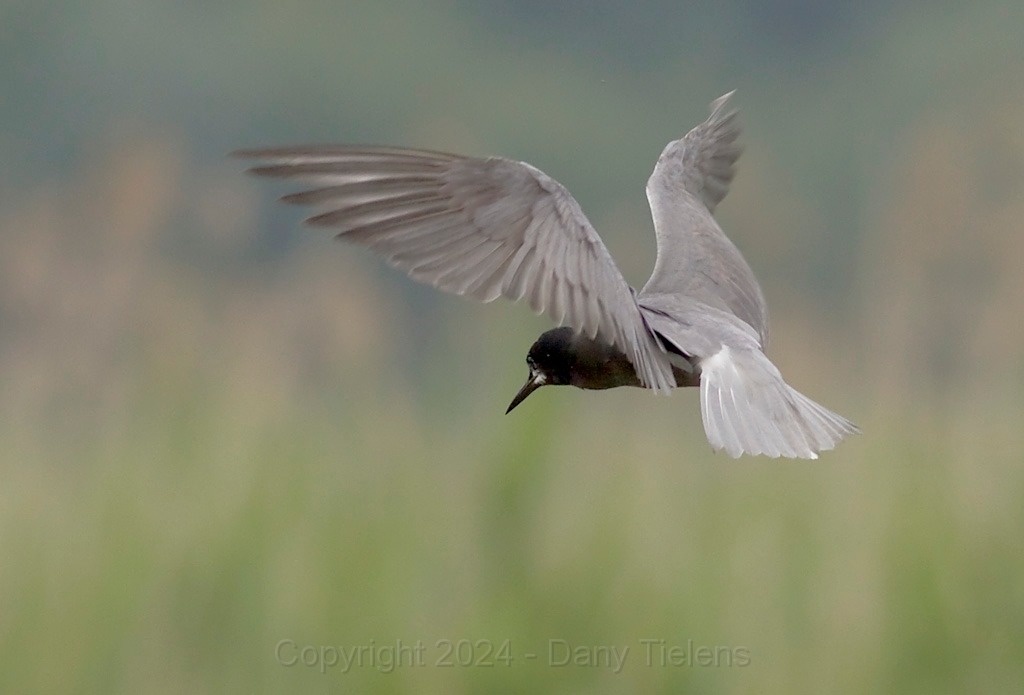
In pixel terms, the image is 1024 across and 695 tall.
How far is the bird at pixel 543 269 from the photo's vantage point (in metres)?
1.73

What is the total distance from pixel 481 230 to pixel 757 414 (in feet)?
1.53

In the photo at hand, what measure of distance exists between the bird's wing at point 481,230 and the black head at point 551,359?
6.1 inches

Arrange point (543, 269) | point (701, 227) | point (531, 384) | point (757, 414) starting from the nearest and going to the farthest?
point (543, 269) → point (757, 414) → point (531, 384) → point (701, 227)

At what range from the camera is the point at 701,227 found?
2473 mm

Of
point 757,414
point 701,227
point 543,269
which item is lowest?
point 757,414

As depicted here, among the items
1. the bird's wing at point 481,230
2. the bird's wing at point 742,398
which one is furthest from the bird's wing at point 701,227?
the bird's wing at point 481,230

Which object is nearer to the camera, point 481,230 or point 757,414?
point 481,230

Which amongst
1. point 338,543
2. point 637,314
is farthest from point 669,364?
point 338,543

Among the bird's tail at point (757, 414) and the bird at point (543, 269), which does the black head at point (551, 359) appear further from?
the bird's tail at point (757, 414)

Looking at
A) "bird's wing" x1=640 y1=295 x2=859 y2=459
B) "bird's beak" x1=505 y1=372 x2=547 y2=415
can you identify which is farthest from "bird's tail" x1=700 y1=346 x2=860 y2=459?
"bird's beak" x1=505 y1=372 x2=547 y2=415

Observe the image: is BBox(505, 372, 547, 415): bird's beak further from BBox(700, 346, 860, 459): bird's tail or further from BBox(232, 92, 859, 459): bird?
BBox(700, 346, 860, 459): bird's tail

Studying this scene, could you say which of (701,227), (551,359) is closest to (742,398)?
(551,359)

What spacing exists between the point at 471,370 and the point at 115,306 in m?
0.78

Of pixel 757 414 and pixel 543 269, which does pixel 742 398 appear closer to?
pixel 757 414
